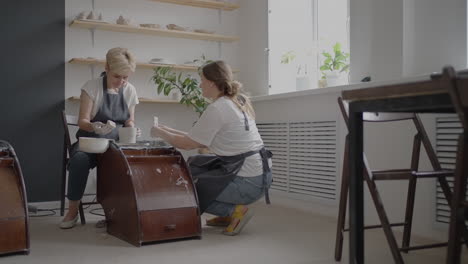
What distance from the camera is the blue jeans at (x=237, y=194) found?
2861 mm

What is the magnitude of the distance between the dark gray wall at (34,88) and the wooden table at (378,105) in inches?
127

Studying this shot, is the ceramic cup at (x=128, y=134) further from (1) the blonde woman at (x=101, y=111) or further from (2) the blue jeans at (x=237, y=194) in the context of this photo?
(2) the blue jeans at (x=237, y=194)

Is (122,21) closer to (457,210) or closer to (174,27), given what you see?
(174,27)

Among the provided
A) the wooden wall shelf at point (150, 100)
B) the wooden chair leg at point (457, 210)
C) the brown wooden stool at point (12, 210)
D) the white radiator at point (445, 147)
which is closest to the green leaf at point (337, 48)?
the white radiator at point (445, 147)

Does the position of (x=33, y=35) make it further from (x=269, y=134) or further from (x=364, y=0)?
(x=364, y=0)

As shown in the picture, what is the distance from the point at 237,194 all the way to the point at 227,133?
1.25 feet

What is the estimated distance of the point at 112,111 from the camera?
3309 millimetres

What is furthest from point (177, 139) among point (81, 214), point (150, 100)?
point (150, 100)

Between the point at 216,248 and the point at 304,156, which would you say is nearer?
the point at 216,248

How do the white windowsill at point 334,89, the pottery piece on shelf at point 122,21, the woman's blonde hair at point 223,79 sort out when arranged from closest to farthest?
the white windowsill at point 334,89
the woman's blonde hair at point 223,79
the pottery piece on shelf at point 122,21

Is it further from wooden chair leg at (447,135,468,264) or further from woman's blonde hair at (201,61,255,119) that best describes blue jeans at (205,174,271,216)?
wooden chair leg at (447,135,468,264)

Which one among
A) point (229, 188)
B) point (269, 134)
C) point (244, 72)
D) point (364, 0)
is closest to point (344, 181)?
point (229, 188)

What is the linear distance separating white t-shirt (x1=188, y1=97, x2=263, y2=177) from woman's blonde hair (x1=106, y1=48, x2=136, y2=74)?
28.6 inches

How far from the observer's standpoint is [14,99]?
159 inches
